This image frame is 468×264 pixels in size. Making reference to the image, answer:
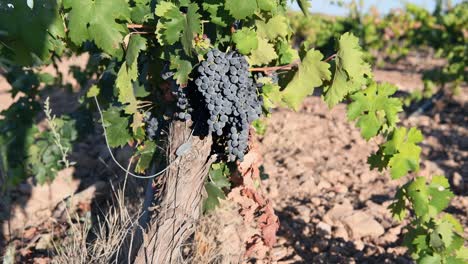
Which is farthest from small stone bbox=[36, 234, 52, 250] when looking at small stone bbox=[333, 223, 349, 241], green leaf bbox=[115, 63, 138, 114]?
small stone bbox=[333, 223, 349, 241]

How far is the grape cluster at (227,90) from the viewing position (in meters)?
2.20

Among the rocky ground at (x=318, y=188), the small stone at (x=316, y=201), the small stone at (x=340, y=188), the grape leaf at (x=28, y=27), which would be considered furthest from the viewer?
the small stone at (x=340, y=188)

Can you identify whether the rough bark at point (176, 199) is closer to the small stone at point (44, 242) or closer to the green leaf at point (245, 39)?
the green leaf at point (245, 39)

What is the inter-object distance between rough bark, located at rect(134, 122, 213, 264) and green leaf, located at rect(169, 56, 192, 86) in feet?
0.88

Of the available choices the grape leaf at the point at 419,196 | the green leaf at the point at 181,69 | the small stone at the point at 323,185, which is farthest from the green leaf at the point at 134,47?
the small stone at the point at 323,185

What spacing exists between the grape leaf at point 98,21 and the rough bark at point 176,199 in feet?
1.69

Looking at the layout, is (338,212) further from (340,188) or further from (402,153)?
(402,153)

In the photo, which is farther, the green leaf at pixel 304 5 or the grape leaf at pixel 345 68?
the green leaf at pixel 304 5

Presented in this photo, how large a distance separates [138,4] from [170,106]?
525 mm

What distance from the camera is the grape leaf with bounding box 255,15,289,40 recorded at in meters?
2.46

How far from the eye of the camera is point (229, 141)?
7.83 feet

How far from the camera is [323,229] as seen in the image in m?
3.77

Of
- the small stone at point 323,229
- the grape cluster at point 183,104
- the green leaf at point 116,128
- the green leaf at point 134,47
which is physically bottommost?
the small stone at point 323,229

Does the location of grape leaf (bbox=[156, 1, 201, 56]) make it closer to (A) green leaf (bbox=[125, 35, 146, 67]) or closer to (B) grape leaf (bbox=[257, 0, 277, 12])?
(A) green leaf (bbox=[125, 35, 146, 67])
